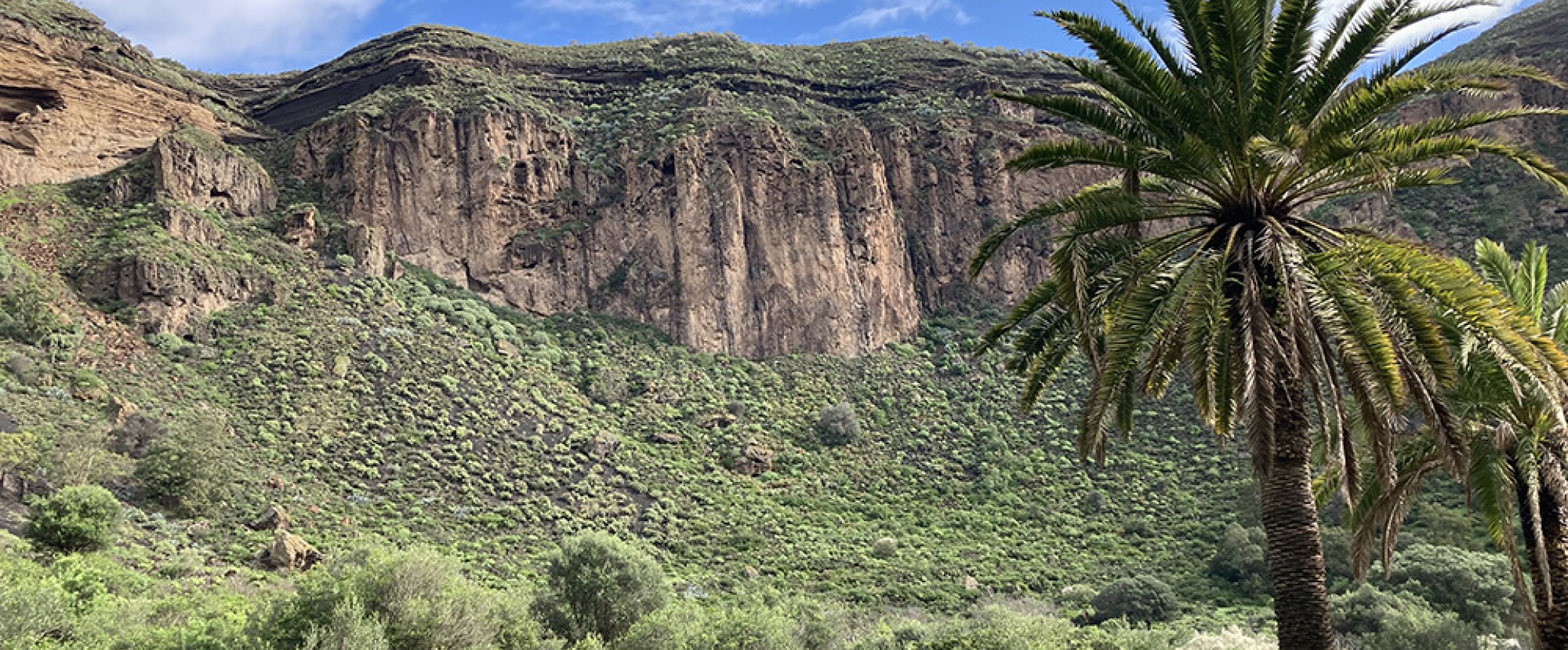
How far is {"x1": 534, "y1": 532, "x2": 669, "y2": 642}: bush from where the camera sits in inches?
971

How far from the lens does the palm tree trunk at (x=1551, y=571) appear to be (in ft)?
32.0

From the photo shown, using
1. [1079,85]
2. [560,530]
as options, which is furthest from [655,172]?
[1079,85]

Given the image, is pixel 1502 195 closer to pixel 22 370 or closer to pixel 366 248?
pixel 366 248

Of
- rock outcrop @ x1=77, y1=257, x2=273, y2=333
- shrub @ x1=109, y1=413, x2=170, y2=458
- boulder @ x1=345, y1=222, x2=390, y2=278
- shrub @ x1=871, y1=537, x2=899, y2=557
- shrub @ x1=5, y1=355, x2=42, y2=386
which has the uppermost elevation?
boulder @ x1=345, y1=222, x2=390, y2=278

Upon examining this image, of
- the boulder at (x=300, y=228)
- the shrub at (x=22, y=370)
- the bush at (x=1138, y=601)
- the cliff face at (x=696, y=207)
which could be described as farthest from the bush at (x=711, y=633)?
the cliff face at (x=696, y=207)

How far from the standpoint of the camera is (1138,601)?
35594 millimetres

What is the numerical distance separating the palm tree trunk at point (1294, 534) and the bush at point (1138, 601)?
1105 inches

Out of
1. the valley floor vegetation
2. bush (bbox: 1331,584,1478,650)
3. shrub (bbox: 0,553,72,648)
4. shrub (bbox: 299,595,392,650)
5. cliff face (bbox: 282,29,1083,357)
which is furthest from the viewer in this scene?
cliff face (bbox: 282,29,1083,357)

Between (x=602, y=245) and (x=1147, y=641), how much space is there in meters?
46.8

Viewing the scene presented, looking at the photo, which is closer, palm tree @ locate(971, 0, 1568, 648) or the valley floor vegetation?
palm tree @ locate(971, 0, 1568, 648)

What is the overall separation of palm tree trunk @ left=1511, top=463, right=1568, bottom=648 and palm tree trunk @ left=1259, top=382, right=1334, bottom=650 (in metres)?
3.09

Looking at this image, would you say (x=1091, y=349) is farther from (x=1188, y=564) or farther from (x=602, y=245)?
(x=602, y=245)

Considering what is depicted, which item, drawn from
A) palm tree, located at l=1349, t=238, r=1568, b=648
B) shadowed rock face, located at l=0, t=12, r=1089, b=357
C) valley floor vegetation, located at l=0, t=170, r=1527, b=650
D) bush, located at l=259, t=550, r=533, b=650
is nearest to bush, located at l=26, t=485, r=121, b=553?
valley floor vegetation, located at l=0, t=170, r=1527, b=650

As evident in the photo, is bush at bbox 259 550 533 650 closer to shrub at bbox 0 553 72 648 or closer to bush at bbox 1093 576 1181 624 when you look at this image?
shrub at bbox 0 553 72 648
